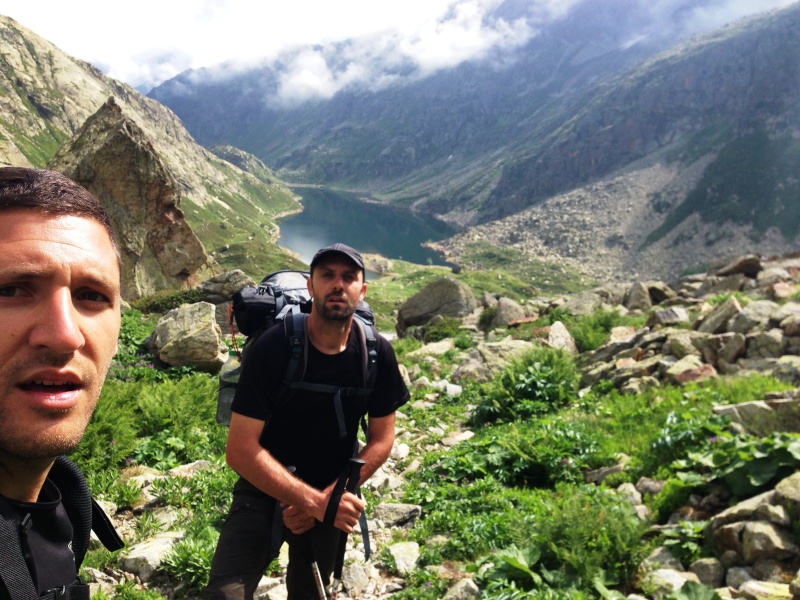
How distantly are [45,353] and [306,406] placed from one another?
97.8 inches

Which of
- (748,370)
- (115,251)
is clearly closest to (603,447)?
(748,370)

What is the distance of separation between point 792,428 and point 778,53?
23655 centimetres

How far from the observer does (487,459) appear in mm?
7547

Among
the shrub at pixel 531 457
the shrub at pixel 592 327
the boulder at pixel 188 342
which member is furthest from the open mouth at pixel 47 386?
the shrub at pixel 592 327

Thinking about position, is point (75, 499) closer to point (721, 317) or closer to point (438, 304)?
point (721, 317)

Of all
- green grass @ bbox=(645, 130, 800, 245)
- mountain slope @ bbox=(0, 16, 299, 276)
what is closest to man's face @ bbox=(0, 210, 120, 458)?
mountain slope @ bbox=(0, 16, 299, 276)

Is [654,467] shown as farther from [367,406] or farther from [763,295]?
[763,295]

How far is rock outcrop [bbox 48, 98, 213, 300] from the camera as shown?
1160 inches

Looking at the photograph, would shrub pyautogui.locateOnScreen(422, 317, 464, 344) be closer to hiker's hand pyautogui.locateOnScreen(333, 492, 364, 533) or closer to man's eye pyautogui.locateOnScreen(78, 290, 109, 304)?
hiker's hand pyautogui.locateOnScreen(333, 492, 364, 533)

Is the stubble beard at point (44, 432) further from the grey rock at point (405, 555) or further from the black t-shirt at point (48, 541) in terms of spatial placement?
the grey rock at point (405, 555)

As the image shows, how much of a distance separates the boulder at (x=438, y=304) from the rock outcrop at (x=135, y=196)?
1540 cm

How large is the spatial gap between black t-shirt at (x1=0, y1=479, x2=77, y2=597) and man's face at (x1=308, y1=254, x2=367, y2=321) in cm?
227

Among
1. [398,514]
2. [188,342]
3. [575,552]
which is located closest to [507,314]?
[188,342]

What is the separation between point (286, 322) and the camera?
3924mm
